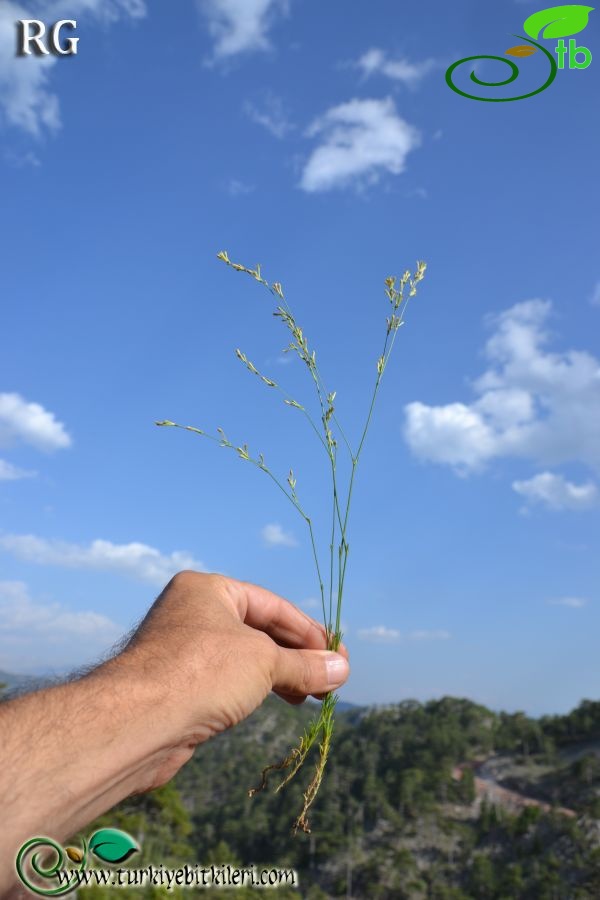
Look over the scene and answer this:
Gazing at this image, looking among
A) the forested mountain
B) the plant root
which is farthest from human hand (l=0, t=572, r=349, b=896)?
the forested mountain

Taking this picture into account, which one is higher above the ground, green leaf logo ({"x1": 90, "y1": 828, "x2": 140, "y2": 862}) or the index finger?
the index finger

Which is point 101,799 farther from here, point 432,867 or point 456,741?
point 456,741

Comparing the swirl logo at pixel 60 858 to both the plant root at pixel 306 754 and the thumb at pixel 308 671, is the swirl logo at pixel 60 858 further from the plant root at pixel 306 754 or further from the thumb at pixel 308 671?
the thumb at pixel 308 671

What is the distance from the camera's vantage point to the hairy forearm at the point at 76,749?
5.18ft

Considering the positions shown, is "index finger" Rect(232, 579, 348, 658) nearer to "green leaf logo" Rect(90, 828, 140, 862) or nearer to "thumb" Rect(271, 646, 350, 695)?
"thumb" Rect(271, 646, 350, 695)

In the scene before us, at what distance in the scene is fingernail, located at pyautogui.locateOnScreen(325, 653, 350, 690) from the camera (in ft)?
8.46

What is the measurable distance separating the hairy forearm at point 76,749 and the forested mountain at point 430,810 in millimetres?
44212

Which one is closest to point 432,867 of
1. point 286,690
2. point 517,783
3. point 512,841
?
point 512,841

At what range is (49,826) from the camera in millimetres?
1632

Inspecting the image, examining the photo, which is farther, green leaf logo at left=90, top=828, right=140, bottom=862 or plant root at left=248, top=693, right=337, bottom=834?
plant root at left=248, top=693, right=337, bottom=834

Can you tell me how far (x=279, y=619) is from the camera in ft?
8.94

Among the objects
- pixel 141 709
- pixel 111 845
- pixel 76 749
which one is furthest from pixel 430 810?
pixel 76 749

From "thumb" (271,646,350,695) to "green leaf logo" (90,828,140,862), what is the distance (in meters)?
0.64

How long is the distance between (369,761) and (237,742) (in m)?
22.0
